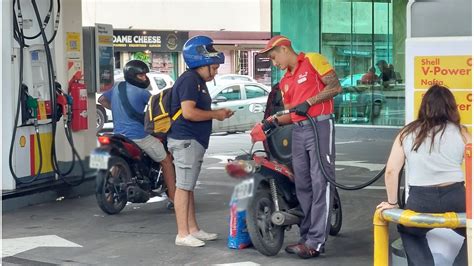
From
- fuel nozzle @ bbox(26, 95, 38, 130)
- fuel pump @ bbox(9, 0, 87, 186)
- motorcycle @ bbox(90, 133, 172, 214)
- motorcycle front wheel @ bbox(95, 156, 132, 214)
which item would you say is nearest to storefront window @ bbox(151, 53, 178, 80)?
fuel pump @ bbox(9, 0, 87, 186)

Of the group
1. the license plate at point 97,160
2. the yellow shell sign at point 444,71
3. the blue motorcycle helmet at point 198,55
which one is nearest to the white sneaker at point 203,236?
the blue motorcycle helmet at point 198,55

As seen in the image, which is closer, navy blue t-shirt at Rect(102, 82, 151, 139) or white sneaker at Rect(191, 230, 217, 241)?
white sneaker at Rect(191, 230, 217, 241)

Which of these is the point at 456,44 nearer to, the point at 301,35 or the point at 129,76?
the point at 129,76

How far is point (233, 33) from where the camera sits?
1308 inches

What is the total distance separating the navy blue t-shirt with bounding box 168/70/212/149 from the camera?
7.18 metres

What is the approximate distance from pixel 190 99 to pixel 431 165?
103 inches

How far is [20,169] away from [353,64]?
9.58 meters

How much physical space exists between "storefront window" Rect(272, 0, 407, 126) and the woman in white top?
12260 millimetres

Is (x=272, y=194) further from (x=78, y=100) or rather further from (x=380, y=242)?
(x=78, y=100)

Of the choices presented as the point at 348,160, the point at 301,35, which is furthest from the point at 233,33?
the point at 348,160

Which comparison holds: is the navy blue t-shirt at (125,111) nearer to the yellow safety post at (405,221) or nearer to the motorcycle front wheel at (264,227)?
the motorcycle front wheel at (264,227)

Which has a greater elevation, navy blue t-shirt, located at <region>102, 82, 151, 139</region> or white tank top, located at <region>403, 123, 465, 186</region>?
navy blue t-shirt, located at <region>102, 82, 151, 139</region>

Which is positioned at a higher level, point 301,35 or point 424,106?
point 301,35

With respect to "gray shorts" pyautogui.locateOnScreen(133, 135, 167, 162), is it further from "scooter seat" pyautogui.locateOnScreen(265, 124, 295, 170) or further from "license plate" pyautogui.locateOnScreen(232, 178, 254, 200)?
"license plate" pyautogui.locateOnScreen(232, 178, 254, 200)
